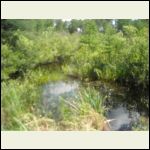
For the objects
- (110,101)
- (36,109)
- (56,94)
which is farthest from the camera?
(56,94)

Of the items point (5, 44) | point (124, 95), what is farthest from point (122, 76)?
point (5, 44)

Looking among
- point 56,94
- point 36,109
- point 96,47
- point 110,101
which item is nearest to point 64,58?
point 96,47

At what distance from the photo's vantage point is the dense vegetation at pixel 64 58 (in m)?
A: 5.82

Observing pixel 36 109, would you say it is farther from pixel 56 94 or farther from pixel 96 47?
pixel 96 47

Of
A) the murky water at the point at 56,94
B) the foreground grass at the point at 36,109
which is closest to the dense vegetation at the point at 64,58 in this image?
the foreground grass at the point at 36,109

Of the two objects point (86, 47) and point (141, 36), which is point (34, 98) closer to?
point (86, 47)

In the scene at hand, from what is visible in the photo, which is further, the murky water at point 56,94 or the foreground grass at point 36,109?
the murky water at point 56,94

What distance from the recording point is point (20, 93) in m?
5.86

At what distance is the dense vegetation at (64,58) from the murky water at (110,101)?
19 cm

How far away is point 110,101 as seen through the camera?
7156mm

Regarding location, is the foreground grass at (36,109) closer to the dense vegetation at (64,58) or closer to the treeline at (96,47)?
the dense vegetation at (64,58)

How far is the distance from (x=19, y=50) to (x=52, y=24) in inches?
39.1

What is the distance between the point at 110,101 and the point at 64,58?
4.42 ft

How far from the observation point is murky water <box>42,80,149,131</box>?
6496mm
